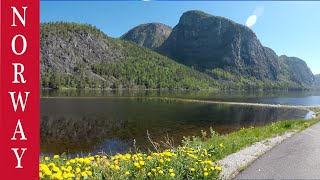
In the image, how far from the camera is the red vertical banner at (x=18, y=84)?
7219 mm

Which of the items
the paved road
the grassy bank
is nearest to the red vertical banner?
the grassy bank

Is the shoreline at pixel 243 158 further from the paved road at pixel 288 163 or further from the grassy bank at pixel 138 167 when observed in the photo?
the grassy bank at pixel 138 167

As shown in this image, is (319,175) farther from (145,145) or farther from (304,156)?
(145,145)

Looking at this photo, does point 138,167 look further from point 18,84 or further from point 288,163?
point 288,163

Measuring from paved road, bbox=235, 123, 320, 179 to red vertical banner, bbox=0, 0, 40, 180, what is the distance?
368 inches

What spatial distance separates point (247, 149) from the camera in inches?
821

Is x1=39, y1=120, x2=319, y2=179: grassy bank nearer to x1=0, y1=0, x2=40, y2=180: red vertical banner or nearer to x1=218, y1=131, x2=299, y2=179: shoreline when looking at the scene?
x1=218, y1=131, x2=299, y2=179: shoreline

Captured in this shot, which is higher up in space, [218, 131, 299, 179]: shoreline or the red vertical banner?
the red vertical banner

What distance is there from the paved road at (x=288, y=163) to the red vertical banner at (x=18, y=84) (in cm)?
934

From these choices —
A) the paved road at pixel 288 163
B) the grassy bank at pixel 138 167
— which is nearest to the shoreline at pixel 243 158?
the paved road at pixel 288 163

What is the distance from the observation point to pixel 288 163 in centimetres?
1658

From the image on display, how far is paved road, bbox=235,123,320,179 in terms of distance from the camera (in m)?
14.3

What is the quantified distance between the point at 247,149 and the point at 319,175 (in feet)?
22.1

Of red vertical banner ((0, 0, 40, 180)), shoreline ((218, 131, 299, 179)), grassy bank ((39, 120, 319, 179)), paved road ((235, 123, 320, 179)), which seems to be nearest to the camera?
red vertical banner ((0, 0, 40, 180))
